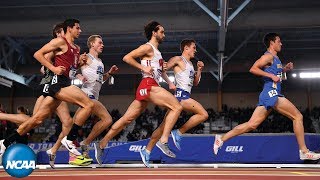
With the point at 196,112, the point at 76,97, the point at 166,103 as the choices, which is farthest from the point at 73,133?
the point at 196,112

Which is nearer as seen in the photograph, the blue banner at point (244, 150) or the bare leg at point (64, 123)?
the bare leg at point (64, 123)

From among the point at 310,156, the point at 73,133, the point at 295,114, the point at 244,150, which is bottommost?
the point at 244,150

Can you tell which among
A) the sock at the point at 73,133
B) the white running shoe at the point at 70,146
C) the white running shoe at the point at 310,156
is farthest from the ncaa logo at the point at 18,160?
the white running shoe at the point at 310,156

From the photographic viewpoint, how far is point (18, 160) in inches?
89.4

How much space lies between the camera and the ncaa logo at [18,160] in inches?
88.6

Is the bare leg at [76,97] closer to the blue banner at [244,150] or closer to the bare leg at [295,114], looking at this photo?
the bare leg at [295,114]

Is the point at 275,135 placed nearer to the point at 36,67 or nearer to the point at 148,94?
the point at 148,94

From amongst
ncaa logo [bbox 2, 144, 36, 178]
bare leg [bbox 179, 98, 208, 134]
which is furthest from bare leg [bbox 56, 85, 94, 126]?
ncaa logo [bbox 2, 144, 36, 178]

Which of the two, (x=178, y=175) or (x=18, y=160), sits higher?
(x=18, y=160)

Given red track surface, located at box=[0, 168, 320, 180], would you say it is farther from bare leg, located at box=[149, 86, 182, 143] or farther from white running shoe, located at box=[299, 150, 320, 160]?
white running shoe, located at box=[299, 150, 320, 160]

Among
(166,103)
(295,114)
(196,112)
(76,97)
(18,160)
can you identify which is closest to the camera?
(18,160)

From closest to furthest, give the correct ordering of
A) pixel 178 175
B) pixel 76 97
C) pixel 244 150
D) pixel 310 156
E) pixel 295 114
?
pixel 178 175 < pixel 76 97 < pixel 310 156 < pixel 295 114 < pixel 244 150

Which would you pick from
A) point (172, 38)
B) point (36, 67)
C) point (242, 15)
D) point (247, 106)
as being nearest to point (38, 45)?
point (36, 67)

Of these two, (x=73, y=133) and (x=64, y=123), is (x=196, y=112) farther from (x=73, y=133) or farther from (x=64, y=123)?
(x=64, y=123)
